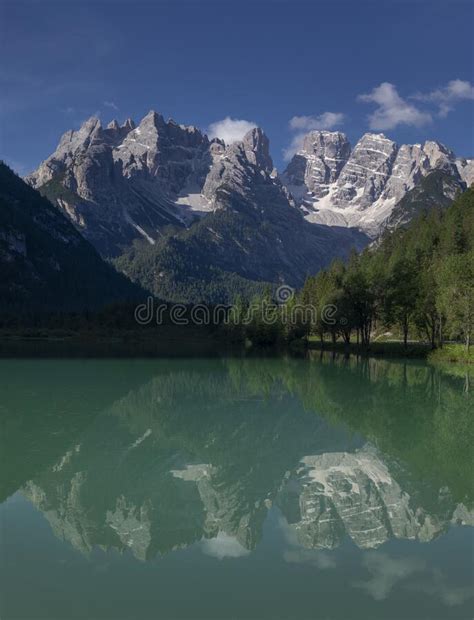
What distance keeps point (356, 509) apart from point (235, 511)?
357 cm

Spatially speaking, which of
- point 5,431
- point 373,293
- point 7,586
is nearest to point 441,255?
point 373,293

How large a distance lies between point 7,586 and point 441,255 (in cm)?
10738

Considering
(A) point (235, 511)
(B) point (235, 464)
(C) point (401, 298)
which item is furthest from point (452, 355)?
(A) point (235, 511)

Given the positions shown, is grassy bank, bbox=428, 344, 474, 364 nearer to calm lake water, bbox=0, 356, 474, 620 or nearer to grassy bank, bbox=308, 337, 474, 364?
grassy bank, bbox=308, 337, 474, 364

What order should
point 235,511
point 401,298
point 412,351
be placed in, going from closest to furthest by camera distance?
point 235,511 → point 412,351 → point 401,298

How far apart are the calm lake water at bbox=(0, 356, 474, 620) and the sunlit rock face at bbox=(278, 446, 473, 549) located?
64mm

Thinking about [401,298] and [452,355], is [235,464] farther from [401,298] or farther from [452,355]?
[401,298]

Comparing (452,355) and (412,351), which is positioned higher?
(452,355)

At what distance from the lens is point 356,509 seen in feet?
50.6
